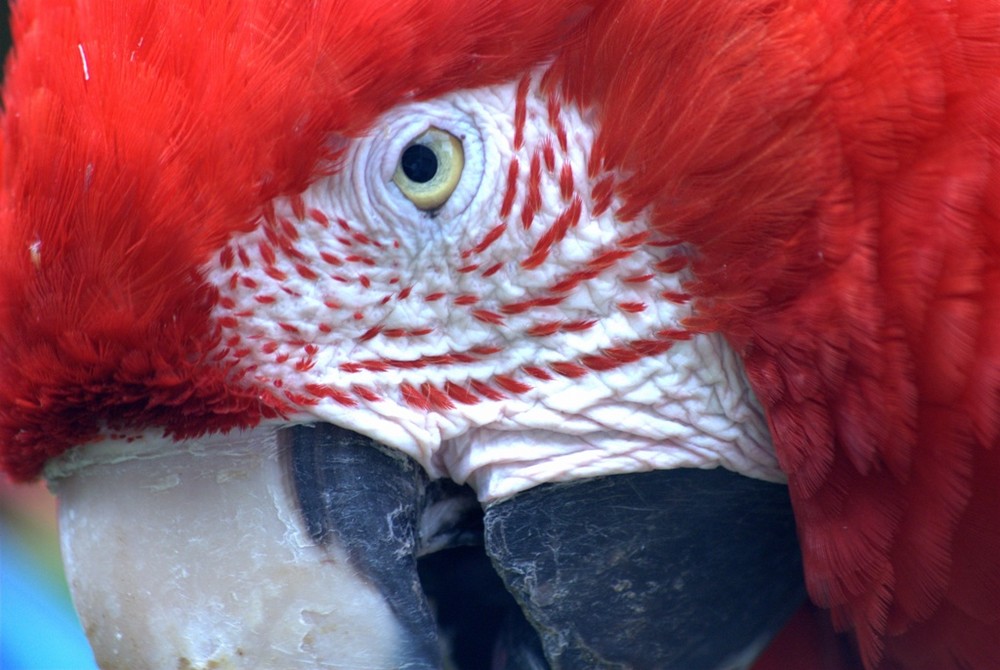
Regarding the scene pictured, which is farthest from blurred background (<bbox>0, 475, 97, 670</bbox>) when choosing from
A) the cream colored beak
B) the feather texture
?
the feather texture

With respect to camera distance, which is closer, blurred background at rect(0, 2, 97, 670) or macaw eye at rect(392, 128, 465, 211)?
macaw eye at rect(392, 128, 465, 211)

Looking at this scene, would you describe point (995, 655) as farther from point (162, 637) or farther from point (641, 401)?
point (162, 637)

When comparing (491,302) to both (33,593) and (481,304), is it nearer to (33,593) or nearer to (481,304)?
(481,304)

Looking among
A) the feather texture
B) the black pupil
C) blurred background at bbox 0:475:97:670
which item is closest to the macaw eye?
the black pupil

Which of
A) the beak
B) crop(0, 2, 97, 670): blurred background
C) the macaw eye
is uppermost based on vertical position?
the macaw eye

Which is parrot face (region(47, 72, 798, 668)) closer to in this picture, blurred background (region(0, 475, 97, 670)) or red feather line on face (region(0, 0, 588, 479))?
red feather line on face (region(0, 0, 588, 479))

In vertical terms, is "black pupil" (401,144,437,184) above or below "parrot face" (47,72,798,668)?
above

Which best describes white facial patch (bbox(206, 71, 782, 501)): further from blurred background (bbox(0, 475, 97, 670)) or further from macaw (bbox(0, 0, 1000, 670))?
blurred background (bbox(0, 475, 97, 670))
